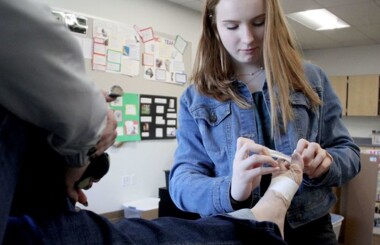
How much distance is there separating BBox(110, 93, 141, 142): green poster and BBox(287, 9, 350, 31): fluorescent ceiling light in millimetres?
2285

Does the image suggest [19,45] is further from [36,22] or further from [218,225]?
[218,225]

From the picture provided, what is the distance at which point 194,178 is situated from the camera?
0.96 meters

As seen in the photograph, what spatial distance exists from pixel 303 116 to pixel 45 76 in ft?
2.28

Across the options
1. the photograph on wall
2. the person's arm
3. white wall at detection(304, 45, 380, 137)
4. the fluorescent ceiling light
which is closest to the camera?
the person's arm

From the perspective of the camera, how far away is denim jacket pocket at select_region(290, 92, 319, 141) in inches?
37.6

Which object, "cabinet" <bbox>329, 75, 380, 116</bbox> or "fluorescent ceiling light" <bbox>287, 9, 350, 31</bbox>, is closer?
"fluorescent ceiling light" <bbox>287, 9, 350, 31</bbox>

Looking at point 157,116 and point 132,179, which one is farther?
point 157,116

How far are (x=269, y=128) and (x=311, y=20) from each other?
4.27 meters

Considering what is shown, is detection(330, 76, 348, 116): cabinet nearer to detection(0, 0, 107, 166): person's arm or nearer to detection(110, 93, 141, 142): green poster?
detection(110, 93, 141, 142): green poster

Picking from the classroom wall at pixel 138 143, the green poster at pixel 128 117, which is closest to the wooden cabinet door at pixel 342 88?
the classroom wall at pixel 138 143

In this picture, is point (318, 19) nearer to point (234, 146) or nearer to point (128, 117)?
point (128, 117)

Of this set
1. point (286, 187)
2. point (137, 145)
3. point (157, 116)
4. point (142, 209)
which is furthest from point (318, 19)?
point (286, 187)

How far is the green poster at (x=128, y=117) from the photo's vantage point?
134 inches

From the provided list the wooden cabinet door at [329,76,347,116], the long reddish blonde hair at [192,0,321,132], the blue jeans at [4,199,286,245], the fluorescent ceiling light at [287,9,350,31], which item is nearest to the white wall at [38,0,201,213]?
the fluorescent ceiling light at [287,9,350,31]
